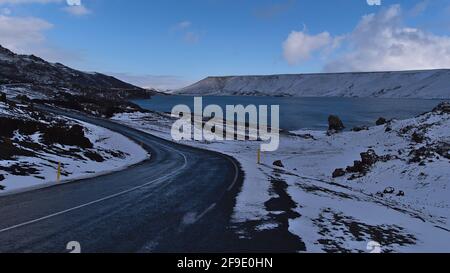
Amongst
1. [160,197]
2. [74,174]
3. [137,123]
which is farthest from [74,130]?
[137,123]

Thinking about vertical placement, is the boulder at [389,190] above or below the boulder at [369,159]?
below

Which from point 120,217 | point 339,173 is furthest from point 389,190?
point 120,217

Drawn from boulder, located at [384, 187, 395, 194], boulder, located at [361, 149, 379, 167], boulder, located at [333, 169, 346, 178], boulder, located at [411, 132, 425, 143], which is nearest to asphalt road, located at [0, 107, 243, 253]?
boulder, located at [384, 187, 395, 194]

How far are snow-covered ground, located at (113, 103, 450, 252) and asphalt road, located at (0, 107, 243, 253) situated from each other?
0.94 meters

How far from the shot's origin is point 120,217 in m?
11.0

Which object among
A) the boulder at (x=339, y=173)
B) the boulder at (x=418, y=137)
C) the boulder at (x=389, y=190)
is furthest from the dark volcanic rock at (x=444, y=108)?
the boulder at (x=389, y=190)

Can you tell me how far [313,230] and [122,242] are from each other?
15.3 ft

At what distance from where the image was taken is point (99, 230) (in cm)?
946

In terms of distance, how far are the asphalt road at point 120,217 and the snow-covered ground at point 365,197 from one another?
36.9 inches

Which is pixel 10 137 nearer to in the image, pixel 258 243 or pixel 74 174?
pixel 74 174

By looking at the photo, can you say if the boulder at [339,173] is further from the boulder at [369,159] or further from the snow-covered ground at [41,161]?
the snow-covered ground at [41,161]

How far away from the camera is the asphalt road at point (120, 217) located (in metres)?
8.38

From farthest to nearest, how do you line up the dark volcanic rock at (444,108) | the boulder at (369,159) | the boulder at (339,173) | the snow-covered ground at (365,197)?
the dark volcanic rock at (444,108) < the boulder at (339,173) < the boulder at (369,159) < the snow-covered ground at (365,197)

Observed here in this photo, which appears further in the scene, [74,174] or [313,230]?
[74,174]
